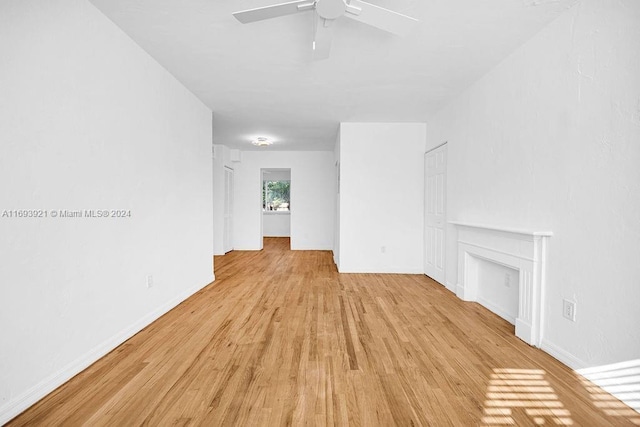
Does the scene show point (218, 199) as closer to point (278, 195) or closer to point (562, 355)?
point (278, 195)

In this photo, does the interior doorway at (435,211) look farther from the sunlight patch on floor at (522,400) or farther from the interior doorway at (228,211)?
the interior doorway at (228,211)

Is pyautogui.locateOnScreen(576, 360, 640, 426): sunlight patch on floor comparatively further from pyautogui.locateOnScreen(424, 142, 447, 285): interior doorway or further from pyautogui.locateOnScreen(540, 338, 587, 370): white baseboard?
pyautogui.locateOnScreen(424, 142, 447, 285): interior doorway

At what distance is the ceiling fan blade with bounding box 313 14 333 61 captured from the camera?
6.78 ft

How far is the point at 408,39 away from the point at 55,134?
2.68 metres

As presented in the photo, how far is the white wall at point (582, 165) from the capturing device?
1.81 meters

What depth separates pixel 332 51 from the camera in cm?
286

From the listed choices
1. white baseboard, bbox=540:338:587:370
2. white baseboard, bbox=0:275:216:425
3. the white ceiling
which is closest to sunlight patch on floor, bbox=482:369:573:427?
white baseboard, bbox=540:338:587:370

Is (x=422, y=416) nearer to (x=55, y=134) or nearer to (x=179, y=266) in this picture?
(x=55, y=134)

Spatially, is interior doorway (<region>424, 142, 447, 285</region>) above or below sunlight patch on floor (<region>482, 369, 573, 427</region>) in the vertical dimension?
above

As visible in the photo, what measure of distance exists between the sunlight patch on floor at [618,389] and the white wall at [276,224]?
32.6 feet

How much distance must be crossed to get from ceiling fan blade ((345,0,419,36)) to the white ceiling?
0.89ft

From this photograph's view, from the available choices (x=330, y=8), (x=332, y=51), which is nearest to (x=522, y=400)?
(x=330, y=8)

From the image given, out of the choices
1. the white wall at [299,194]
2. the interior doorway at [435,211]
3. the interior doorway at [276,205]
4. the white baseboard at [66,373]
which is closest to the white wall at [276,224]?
the interior doorway at [276,205]

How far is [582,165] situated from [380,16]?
1683mm
